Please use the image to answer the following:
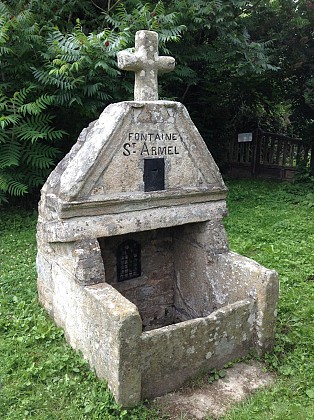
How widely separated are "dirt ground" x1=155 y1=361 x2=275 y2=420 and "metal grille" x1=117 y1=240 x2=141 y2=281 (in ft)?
5.85

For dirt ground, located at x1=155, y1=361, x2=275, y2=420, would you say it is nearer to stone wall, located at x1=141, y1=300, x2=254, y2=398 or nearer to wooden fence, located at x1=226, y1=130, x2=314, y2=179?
stone wall, located at x1=141, y1=300, x2=254, y2=398

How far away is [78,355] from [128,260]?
153 cm

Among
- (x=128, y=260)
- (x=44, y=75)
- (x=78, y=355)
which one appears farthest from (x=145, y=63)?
(x=44, y=75)

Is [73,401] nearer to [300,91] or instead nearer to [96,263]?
[96,263]

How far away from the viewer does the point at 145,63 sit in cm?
408

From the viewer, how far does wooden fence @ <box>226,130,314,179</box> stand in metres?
13.0

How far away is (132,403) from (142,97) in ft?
9.67

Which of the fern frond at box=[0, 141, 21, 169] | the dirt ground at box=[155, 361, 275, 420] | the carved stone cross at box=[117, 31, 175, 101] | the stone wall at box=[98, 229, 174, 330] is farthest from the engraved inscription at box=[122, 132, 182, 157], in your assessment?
the fern frond at box=[0, 141, 21, 169]

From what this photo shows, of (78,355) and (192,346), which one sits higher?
(192,346)

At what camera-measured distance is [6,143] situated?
7527 millimetres

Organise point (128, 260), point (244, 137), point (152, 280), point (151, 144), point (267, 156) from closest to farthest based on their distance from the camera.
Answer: point (151, 144) → point (128, 260) → point (152, 280) → point (267, 156) → point (244, 137)

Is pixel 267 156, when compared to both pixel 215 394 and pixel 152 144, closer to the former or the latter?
pixel 152 144

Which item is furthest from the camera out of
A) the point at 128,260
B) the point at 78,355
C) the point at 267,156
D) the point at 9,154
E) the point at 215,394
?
the point at 267,156

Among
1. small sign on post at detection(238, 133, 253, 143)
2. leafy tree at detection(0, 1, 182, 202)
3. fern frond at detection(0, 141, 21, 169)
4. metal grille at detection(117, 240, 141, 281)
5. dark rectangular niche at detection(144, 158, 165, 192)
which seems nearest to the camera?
dark rectangular niche at detection(144, 158, 165, 192)
